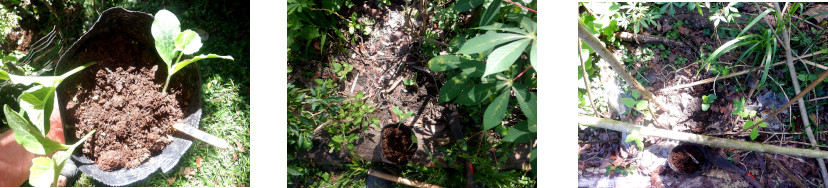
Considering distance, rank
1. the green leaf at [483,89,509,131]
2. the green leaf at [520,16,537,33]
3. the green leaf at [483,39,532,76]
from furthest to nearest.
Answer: the green leaf at [483,89,509,131], the green leaf at [520,16,537,33], the green leaf at [483,39,532,76]

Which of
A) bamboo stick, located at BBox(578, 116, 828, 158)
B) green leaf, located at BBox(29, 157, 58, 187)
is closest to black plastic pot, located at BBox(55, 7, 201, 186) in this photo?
green leaf, located at BBox(29, 157, 58, 187)

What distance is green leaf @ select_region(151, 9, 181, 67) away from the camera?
92cm

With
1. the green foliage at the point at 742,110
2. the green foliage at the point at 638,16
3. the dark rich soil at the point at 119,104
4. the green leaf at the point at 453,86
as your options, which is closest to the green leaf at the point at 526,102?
the green leaf at the point at 453,86

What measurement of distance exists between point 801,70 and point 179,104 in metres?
1.89

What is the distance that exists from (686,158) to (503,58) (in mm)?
982

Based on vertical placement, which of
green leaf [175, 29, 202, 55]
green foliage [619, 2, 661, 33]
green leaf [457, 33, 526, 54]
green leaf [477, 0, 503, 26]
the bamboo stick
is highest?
green foliage [619, 2, 661, 33]

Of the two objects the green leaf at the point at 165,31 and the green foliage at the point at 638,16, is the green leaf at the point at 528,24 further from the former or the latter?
the green leaf at the point at 165,31

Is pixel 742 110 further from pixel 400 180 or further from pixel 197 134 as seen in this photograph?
pixel 197 134

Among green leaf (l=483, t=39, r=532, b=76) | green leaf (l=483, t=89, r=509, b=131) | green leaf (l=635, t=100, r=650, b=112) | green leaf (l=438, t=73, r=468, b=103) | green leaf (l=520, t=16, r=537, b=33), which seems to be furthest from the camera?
green leaf (l=635, t=100, r=650, b=112)

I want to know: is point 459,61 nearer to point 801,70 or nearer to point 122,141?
point 122,141

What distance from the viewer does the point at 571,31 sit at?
1.91 feet

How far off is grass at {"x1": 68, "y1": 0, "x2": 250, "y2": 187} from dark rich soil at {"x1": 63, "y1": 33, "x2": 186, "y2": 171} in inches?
5.0

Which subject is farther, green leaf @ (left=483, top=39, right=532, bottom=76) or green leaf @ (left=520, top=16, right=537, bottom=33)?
green leaf @ (left=520, top=16, right=537, bottom=33)

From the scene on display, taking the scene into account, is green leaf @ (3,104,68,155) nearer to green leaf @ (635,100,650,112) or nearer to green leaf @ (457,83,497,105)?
green leaf @ (457,83,497,105)
